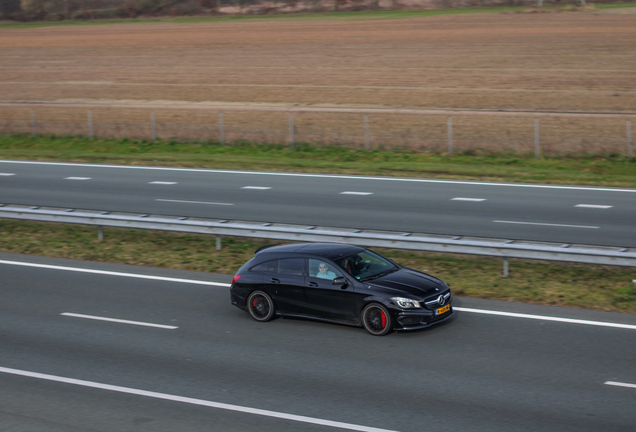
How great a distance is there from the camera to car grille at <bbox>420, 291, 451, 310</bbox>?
10.8 m

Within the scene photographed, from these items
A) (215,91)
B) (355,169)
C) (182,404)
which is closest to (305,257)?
(182,404)

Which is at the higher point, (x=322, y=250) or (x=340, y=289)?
(x=322, y=250)

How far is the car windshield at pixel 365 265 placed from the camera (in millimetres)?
11398

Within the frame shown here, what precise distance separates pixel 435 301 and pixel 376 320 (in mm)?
892

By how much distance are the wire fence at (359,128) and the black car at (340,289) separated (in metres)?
17.7

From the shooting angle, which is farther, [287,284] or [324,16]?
[324,16]

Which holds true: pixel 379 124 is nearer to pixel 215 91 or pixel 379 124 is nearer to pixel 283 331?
pixel 215 91

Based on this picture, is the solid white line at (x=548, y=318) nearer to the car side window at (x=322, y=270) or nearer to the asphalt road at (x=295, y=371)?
the asphalt road at (x=295, y=371)

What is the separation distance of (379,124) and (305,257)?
77.3ft

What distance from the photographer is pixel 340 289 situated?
11172 millimetres

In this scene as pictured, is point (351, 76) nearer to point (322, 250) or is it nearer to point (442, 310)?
point (322, 250)

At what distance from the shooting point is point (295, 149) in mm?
30812

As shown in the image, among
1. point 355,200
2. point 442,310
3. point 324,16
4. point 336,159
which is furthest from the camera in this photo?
point 324,16

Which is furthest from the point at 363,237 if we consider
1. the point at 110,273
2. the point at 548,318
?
the point at 110,273
